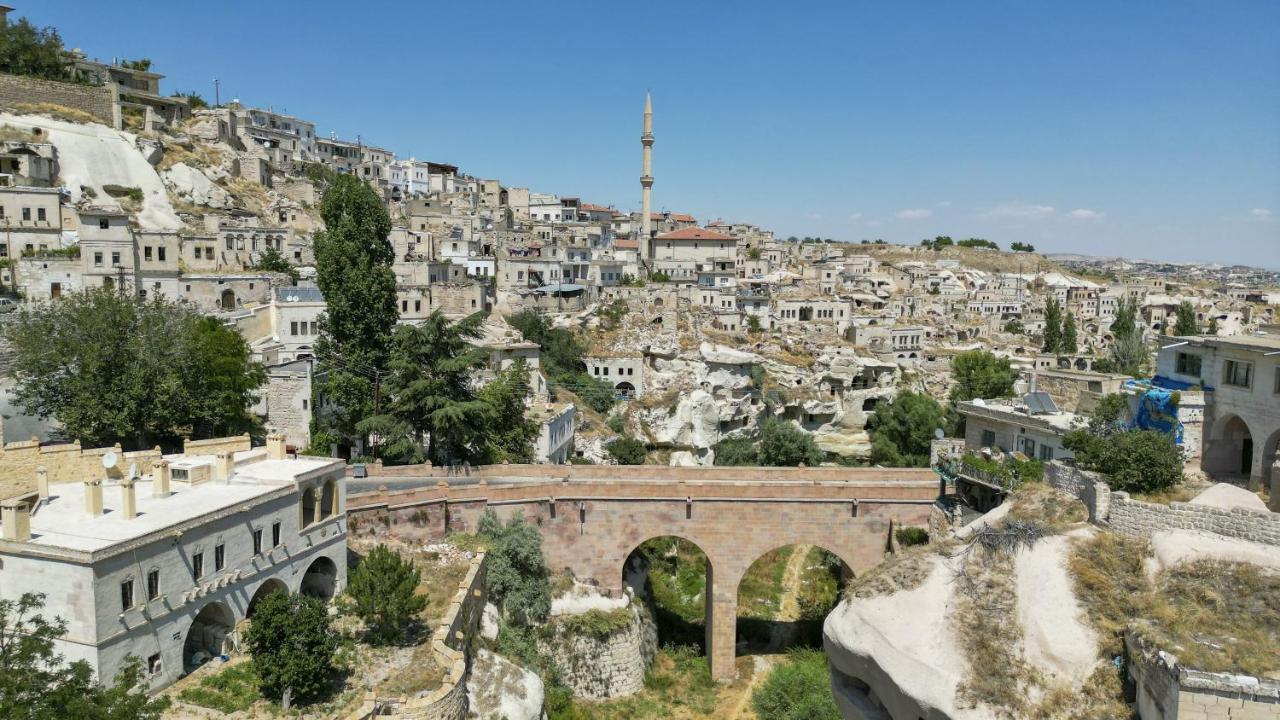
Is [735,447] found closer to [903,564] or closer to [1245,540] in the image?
[903,564]

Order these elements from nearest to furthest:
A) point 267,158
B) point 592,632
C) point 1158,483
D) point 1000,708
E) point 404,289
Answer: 1. point 1000,708
2. point 1158,483
3. point 592,632
4. point 404,289
5. point 267,158

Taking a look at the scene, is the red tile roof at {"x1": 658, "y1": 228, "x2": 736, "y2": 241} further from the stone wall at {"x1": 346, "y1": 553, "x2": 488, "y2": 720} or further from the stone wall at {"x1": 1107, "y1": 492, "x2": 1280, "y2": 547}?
the stone wall at {"x1": 1107, "y1": 492, "x2": 1280, "y2": 547}

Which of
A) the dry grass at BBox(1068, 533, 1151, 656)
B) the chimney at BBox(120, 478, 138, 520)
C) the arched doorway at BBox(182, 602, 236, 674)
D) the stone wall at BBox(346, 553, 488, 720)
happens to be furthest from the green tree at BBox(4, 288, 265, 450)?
the dry grass at BBox(1068, 533, 1151, 656)

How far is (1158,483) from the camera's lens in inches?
792

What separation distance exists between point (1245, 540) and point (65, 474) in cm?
2620

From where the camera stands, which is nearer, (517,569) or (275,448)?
A: (275,448)

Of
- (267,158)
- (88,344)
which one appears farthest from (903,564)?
(267,158)

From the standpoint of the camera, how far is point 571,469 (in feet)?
88.1

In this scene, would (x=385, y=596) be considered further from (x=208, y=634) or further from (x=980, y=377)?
(x=980, y=377)

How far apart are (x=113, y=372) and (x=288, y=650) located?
1383 centimetres

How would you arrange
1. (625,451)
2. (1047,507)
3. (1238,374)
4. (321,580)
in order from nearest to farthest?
(321,580), (1047,507), (1238,374), (625,451)

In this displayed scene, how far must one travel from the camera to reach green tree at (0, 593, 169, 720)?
1073 centimetres

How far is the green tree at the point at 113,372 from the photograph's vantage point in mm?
23172

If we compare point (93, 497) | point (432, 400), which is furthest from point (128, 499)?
point (432, 400)
